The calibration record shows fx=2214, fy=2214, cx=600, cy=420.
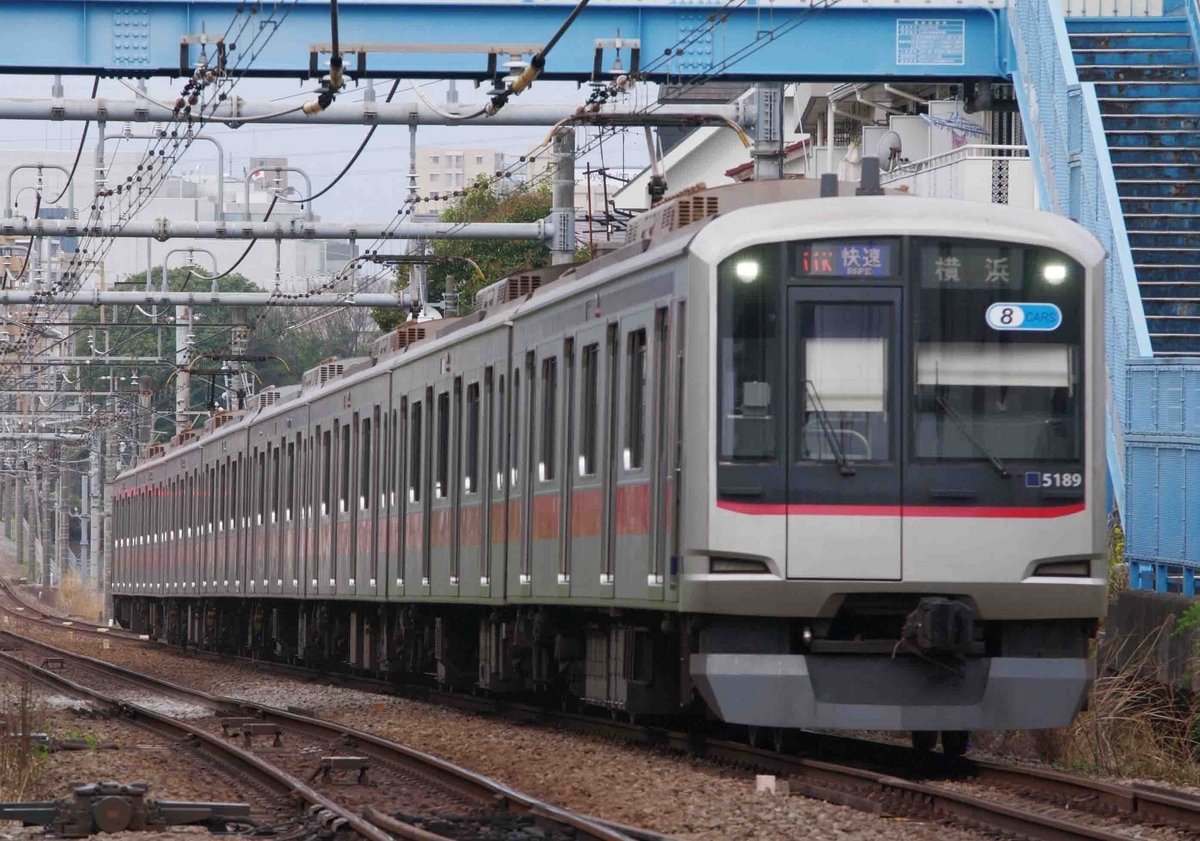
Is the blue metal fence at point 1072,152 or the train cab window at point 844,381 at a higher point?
the blue metal fence at point 1072,152

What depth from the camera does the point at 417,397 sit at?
1855cm

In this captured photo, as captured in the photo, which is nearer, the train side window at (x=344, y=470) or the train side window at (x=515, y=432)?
the train side window at (x=515, y=432)

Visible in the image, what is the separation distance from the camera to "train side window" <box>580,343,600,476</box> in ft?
43.0

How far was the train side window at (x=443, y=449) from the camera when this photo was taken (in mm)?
17438

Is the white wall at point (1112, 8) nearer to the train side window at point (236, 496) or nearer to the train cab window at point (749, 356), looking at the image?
the train side window at point (236, 496)

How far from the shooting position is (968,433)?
35.6 ft

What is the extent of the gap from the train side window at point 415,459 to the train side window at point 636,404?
6319 millimetres

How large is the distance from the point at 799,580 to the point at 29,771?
417 centimetres

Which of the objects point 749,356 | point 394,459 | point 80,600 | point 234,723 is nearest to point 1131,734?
point 749,356

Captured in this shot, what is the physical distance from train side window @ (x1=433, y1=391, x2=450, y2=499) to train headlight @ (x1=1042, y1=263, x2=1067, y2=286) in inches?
285

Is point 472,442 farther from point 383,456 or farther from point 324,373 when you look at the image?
point 324,373

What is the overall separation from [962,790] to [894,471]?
1567 mm

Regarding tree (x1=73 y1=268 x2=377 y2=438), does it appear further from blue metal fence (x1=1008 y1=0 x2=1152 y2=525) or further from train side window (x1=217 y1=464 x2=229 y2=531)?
blue metal fence (x1=1008 y1=0 x2=1152 y2=525)

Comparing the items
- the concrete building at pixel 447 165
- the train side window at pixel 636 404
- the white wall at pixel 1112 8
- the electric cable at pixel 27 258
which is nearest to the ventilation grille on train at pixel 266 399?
the electric cable at pixel 27 258
